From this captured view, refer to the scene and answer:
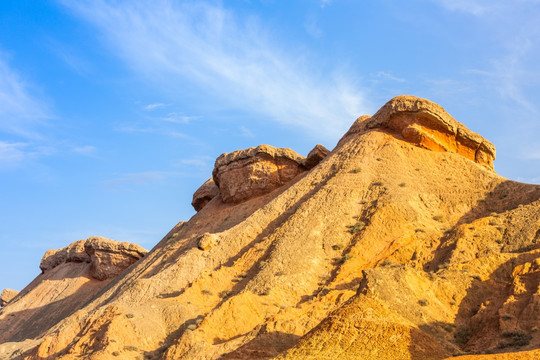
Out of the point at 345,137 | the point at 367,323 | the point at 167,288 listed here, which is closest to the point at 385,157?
the point at 345,137

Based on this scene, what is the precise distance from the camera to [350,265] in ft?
90.4

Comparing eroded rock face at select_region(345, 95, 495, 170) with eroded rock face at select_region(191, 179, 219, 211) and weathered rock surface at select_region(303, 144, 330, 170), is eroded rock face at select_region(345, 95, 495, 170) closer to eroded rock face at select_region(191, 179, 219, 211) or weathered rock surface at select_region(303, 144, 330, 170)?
weathered rock surface at select_region(303, 144, 330, 170)

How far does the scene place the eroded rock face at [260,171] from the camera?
41.7 m

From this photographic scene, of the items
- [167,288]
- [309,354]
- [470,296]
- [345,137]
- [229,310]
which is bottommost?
[309,354]

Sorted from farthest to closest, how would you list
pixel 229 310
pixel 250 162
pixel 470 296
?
pixel 250 162 < pixel 229 310 < pixel 470 296

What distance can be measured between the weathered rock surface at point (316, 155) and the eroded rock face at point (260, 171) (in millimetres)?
465

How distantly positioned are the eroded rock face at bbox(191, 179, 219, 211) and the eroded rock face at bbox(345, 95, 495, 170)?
15.9m

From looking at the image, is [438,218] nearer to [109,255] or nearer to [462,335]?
[462,335]

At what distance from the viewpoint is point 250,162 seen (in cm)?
4247

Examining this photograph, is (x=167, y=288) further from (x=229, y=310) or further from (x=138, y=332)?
(x=229, y=310)

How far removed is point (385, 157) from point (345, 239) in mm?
6981

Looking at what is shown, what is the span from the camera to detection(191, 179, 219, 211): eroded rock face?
4769 cm

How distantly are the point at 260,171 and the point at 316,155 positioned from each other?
12.4ft

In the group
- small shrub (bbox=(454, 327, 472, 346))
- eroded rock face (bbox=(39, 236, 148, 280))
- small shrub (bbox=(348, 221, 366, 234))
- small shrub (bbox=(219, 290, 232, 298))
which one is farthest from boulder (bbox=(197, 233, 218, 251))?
eroded rock face (bbox=(39, 236, 148, 280))
